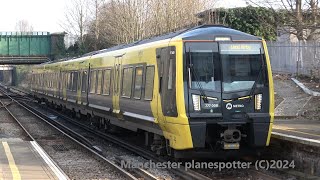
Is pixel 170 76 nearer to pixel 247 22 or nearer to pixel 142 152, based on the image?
pixel 142 152

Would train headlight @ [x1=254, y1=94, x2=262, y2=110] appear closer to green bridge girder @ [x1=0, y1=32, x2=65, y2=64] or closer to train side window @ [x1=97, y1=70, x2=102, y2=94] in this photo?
train side window @ [x1=97, y1=70, x2=102, y2=94]

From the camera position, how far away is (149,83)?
11453 millimetres

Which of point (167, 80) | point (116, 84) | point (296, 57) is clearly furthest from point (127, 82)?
point (296, 57)

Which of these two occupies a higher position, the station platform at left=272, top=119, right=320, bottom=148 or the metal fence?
the metal fence

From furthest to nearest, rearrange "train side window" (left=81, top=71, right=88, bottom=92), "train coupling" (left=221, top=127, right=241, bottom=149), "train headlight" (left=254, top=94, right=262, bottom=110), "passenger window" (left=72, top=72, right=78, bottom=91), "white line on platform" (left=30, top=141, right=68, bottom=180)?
"passenger window" (left=72, top=72, right=78, bottom=91), "train side window" (left=81, top=71, right=88, bottom=92), "train headlight" (left=254, top=94, right=262, bottom=110), "train coupling" (left=221, top=127, right=241, bottom=149), "white line on platform" (left=30, top=141, right=68, bottom=180)

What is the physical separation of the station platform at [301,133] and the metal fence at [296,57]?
8.58 m

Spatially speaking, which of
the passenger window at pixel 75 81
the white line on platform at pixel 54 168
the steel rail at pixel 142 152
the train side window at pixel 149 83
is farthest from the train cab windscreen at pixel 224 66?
the passenger window at pixel 75 81

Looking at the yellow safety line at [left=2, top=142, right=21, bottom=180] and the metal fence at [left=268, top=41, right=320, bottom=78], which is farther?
the metal fence at [left=268, top=41, right=320, bottom=78]

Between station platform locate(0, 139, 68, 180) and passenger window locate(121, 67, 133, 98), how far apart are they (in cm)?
283

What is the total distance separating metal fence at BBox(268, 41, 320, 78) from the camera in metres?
23.2

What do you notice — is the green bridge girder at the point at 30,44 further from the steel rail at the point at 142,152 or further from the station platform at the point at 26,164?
the station platform at the point at 26,164

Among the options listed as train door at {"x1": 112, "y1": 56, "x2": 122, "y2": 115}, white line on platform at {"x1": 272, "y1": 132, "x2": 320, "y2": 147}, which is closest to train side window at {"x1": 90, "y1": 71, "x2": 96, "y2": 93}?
train door at {"x1": 112, "y1": 56, "x2": 122, "y2": 115}

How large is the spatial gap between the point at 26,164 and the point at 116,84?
14.7ft

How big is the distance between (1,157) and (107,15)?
94.3 ft
